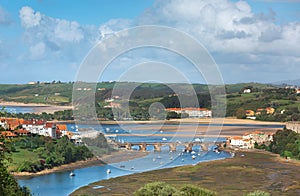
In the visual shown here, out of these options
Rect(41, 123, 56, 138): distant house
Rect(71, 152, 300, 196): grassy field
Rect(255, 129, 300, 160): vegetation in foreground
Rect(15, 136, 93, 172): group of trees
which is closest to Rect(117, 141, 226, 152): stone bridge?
Rect(15, 136, 93, 172): group of trees

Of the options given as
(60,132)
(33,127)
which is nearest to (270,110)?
(60,132)

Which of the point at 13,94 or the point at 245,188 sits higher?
the point at 13,94

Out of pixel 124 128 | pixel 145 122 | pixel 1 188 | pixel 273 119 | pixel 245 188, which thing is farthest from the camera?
pixel 273 119

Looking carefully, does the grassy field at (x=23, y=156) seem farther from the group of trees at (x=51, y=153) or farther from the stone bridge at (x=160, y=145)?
the stone bridge at (x=160, y=145)

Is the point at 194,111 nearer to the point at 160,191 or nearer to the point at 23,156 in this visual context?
the point at 23,156

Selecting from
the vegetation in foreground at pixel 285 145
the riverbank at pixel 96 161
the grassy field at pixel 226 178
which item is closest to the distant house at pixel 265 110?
the vegetation in foreground at pixel 285 145

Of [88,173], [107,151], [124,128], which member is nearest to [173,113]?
[124,128]

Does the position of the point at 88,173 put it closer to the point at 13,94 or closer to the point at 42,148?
the point at 42,148
